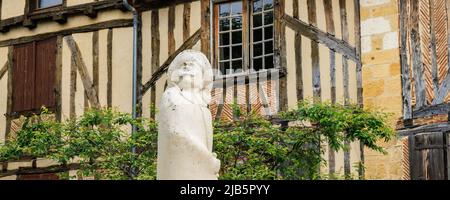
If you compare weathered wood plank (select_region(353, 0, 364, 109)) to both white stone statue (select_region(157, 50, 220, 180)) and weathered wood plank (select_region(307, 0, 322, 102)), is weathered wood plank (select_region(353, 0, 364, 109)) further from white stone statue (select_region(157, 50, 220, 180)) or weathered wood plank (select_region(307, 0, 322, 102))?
white stone statue (select_region(157, 50, 220, 180))

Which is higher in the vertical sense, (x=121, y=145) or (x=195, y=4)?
(x=195, y=4)

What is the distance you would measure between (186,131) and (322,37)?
6907 mm

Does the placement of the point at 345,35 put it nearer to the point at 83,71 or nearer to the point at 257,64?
the point at 257,64

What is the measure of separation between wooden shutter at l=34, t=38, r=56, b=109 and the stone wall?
18.3ft

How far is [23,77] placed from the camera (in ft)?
51.0

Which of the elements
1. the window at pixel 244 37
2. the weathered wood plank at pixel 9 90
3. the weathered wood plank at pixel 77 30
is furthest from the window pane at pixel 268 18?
the weathered wood plank at pixel 9 90

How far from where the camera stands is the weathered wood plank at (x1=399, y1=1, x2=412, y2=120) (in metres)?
11.6

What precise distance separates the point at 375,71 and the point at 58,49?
5.74m

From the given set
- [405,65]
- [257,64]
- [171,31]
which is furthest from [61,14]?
[405,65]

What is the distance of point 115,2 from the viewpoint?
14.7m

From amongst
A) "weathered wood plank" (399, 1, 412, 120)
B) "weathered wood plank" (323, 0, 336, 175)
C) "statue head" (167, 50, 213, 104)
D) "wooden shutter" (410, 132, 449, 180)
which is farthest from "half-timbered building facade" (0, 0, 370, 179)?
"statue head" (167, 50, 213, 104)

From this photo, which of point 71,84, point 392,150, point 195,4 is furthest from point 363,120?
point 71,84
